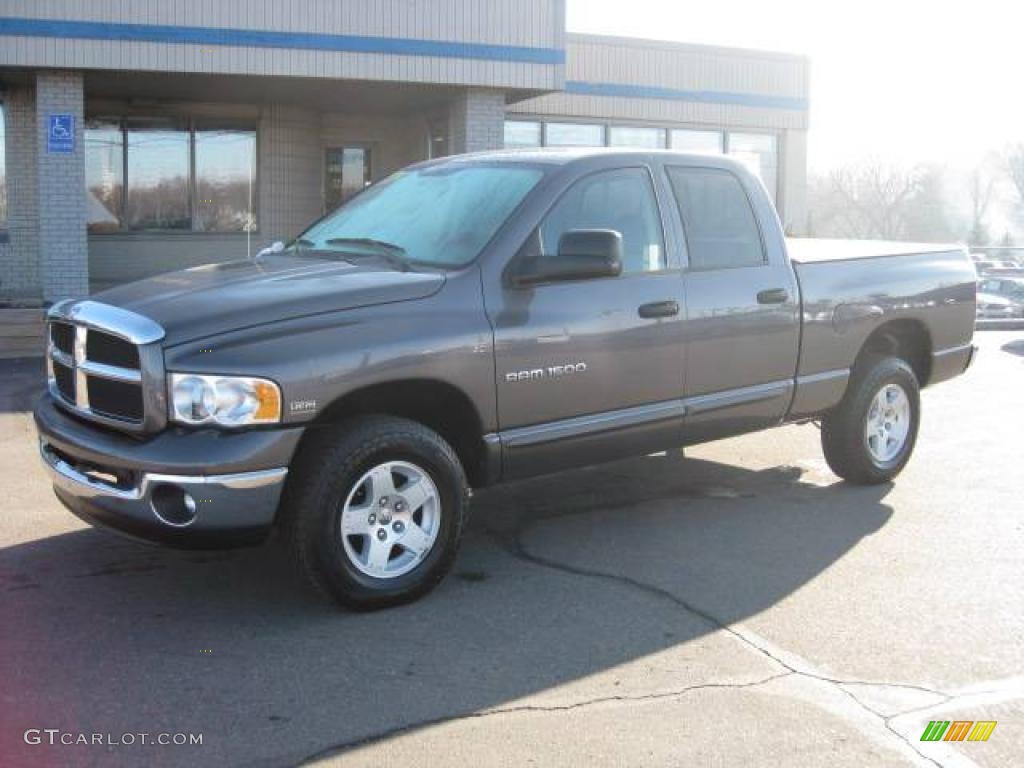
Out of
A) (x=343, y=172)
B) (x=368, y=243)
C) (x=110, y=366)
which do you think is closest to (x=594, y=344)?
(x=368, y=243)

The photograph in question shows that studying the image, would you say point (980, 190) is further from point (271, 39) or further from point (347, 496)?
point (347, 496)

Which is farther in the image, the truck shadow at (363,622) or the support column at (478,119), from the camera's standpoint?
the support column at (478,119)

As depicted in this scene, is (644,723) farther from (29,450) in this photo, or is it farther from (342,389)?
(29,450)

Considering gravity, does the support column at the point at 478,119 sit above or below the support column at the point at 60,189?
above

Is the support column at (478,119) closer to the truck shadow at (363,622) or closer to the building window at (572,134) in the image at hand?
the building window at (572,134)

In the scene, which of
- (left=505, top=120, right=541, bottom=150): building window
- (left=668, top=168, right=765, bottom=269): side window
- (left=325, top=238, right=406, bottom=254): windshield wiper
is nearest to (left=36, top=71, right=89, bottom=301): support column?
(left=505, top=120, right=541, bottom=150): building window

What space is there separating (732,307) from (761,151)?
19.3 m

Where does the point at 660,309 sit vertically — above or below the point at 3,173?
below

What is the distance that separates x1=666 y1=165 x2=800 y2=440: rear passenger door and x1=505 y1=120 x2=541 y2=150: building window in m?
15.4

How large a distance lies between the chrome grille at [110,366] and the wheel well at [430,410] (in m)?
0.64

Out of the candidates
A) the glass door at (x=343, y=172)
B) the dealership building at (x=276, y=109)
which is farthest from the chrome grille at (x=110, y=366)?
the glass door at (x=343, y=172)

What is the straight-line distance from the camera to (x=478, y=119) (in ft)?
56.3

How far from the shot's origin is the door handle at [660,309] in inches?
224

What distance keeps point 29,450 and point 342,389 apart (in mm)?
4244
